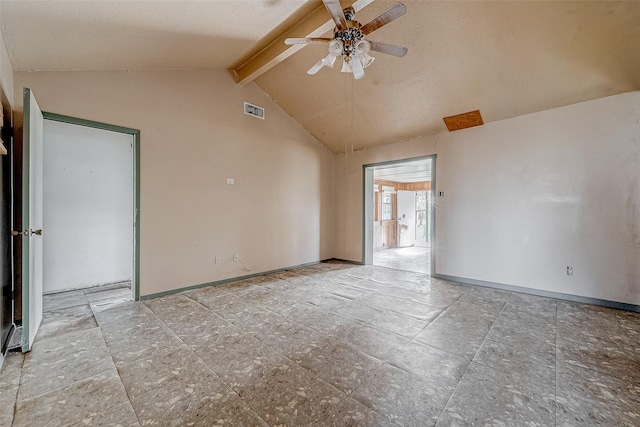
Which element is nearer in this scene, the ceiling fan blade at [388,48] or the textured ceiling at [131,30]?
the textured ceiling at [131,30]

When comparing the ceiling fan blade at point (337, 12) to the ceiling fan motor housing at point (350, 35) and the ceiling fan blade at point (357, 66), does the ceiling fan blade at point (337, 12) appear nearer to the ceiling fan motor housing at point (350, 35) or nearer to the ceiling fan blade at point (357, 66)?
the ceiling fan motor housing at point (350, 35)

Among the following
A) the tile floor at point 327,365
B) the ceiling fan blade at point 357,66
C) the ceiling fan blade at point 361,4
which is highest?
the ceiling fan blade at point 361,4

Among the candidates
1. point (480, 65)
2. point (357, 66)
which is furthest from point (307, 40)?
point (480, 65)

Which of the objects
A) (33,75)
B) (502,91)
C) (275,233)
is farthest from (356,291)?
(33,75)

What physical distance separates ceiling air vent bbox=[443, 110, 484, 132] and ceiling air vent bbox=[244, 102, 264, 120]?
10.8 feet

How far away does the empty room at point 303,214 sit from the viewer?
1.83 metres

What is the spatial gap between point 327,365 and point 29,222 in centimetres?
283

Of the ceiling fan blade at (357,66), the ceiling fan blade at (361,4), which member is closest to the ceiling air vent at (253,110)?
the ceiling fan blade at (357,66)

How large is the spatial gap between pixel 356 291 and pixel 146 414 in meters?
2.91

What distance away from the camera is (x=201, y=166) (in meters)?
4.06

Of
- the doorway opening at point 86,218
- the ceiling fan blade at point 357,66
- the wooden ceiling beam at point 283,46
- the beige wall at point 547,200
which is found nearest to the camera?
the ceiling fan blade at point 357,66

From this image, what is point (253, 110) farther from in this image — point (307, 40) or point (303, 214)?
point (307, 40)

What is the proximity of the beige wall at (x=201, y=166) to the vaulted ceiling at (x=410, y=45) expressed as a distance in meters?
0.27

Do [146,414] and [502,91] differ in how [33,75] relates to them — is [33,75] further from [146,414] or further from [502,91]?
[502,91]
